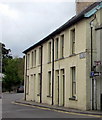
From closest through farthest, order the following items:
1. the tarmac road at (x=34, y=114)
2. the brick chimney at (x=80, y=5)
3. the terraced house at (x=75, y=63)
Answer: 1. the tarmac road at (x=34, y=114)
2. the terraced house at (x=75, y=63)
3. the brick chimney at (x=80, y=5)

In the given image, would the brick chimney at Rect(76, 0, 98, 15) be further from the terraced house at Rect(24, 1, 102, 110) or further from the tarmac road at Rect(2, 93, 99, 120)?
the tarmac road at Rect(2, 93, 99, 120)

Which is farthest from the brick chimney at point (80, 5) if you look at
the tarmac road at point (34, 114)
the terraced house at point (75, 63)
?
the tarmac road at point (34, 114)

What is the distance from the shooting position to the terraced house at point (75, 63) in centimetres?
2062

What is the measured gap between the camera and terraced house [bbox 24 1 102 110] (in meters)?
20.6

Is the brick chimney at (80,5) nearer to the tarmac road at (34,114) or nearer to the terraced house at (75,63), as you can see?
the terraced house at (75,63)

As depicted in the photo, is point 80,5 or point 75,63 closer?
point 75,63

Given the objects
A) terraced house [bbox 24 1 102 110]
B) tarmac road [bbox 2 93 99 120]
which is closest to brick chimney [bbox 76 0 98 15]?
terraced house [bbox 24 1 102 110]

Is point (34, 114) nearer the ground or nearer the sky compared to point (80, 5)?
nearer the ground

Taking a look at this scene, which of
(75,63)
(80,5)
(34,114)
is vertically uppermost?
(80,5)

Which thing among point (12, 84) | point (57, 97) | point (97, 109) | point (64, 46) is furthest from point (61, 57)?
point (12, 84)

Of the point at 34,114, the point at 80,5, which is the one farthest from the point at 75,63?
the point at 80,5

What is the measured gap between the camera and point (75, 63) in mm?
22656

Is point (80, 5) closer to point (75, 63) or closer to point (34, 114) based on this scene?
point (75, 63)

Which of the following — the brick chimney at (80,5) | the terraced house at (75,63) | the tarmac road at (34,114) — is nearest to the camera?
the tarmac road at (34,114)
